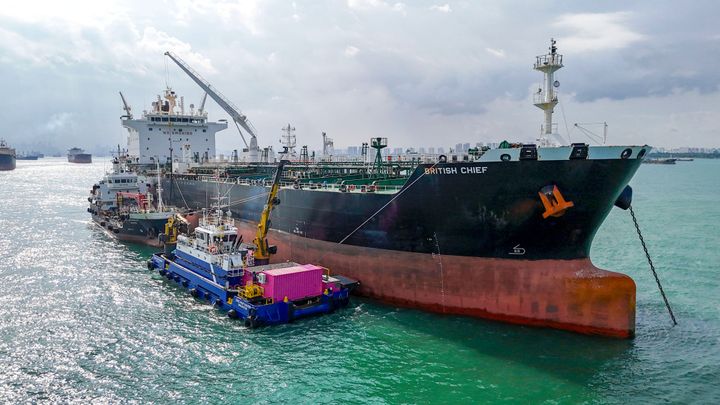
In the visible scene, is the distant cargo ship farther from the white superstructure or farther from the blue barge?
the blue barge

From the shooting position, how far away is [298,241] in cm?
2641

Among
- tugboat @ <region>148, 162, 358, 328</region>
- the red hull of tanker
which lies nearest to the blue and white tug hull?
tugboat @ <region>148, 162, 358, 328</region>

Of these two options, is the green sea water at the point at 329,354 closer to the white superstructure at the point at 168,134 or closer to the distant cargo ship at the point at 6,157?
the white superstructure at the point at 168,134

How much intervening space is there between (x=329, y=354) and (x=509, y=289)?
316 inches

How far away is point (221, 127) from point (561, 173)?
47.9m

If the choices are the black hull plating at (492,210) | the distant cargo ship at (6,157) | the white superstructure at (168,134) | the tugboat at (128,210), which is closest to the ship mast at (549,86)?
the black hull plating at (492,210)

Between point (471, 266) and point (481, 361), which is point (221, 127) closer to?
point (471, 266)

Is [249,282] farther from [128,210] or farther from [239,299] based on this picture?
[128,210]

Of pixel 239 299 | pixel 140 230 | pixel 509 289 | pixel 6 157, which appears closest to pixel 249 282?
pixel 239 299

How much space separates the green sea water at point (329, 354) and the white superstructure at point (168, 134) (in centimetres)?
3003

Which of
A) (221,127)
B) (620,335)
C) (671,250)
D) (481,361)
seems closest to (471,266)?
(481,361)

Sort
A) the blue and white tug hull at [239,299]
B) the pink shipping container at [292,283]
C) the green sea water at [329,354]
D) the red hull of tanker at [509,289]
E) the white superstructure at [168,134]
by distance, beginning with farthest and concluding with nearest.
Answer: the white superstructure at [168,134] → the pink shipping container at [292,283] → the blue and white tug hull at [239,299] → the red hull of tanker at [509,289] → the green sea water at [329,354]

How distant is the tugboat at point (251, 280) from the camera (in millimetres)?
19188

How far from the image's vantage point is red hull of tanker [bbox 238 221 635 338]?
57.0 ft
